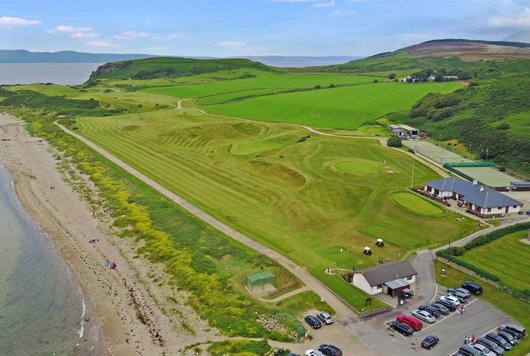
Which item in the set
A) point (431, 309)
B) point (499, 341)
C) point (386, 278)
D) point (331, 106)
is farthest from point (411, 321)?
point (331, 106)

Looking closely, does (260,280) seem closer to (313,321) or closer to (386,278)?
(313,321)

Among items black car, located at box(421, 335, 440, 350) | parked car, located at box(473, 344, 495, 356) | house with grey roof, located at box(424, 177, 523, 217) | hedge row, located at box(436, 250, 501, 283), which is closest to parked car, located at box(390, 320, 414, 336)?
black car, located at box(421, 335, 440, 350)

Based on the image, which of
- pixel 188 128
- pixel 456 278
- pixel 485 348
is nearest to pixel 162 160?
pixel 188 128

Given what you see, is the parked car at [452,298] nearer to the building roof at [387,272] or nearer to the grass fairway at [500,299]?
the grass fairway at [500,299]

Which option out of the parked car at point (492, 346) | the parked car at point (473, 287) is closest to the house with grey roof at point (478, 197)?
the parked car at point (473, 287)

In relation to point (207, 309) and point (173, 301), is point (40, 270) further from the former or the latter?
point (207, 309)
